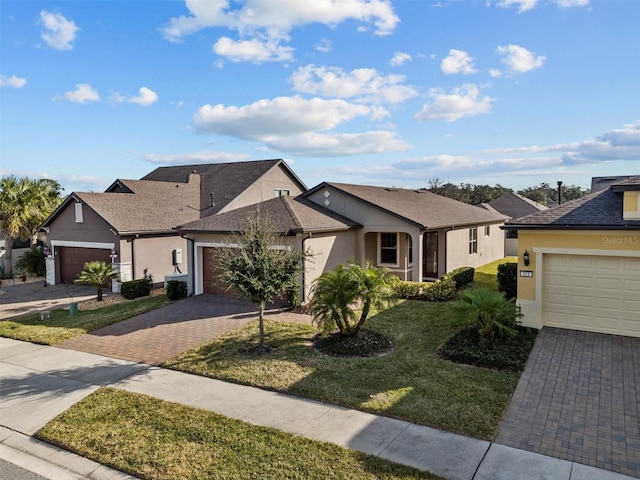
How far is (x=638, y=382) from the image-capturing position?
8.74m

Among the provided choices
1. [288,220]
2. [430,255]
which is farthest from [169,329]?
[430,255]

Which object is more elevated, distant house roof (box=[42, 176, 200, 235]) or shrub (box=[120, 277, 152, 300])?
distant house roof (box=[42, 176, 200, 235])

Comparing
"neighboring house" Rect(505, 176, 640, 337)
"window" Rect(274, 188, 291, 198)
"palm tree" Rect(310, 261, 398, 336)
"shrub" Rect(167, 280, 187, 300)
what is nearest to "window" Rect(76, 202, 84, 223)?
"shrub" Rect(167, 280, 187, 300)

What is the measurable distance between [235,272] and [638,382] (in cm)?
895

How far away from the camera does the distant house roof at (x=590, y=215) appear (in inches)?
444

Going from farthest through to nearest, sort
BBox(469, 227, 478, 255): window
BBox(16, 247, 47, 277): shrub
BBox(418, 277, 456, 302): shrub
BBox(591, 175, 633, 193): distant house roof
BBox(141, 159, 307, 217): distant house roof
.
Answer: BBox(141, 159, 307, 217): distant house roof, BBox(16, 247, 47, 277): shrub, BBox(469, 227, 478, 255): window, BBox(591, 175, 633, 193): distant house roof, BBox(418, 277, 456, 302): shrub

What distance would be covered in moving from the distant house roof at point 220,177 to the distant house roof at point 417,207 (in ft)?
25.9

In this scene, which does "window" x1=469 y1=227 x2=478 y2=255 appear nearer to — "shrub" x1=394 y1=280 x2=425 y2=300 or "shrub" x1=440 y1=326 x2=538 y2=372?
"shrub" x1=394 y1=280 x2=425 y2=300

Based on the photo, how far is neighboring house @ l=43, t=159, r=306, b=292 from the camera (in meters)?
20.7

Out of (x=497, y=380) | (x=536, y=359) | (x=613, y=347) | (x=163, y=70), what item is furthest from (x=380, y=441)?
(x=163, y=70)

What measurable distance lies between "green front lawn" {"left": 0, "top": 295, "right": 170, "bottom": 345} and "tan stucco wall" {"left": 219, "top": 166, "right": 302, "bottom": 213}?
33.7 feet

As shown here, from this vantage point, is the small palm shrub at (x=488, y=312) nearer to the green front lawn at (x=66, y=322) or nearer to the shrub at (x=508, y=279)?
the shrub at (x=508, y=279)

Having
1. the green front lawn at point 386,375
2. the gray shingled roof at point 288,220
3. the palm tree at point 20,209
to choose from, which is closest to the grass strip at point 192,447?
the green front lawn at point 386,375

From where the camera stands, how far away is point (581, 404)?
792 cm
